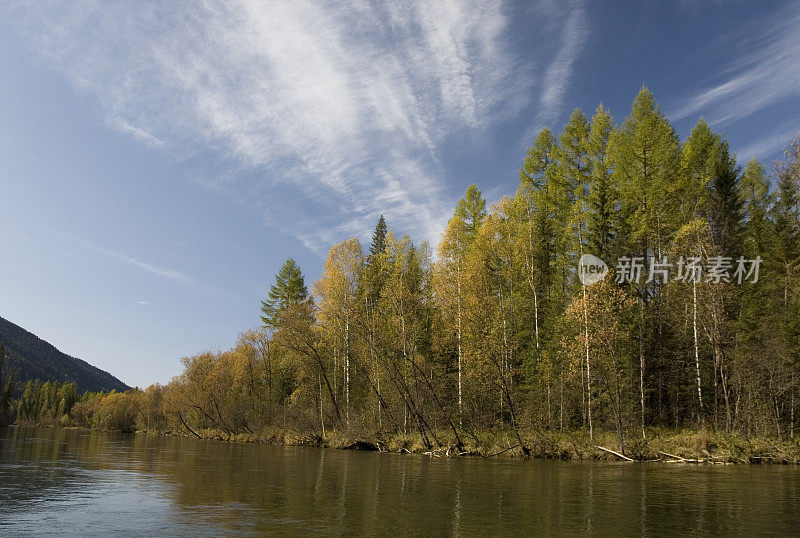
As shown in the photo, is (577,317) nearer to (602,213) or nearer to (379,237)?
(602,213)

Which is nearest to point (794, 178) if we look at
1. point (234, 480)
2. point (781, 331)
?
point (781, 331)

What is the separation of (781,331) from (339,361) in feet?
101

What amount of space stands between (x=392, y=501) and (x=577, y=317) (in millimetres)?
18889

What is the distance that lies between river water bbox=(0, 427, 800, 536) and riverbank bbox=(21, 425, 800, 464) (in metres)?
5.02

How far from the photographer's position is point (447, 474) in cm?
1884

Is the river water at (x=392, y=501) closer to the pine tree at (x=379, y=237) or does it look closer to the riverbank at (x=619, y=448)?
the riverbank at (x=619, y=448)

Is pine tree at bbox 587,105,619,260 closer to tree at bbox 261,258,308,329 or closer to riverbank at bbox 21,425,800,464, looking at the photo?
riverbank at bbox 21,425,800,464

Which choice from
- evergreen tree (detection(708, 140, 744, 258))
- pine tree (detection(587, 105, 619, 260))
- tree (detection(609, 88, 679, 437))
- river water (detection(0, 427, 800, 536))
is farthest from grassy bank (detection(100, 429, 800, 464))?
evergreen tree (detection(708, 140, 744, 258))

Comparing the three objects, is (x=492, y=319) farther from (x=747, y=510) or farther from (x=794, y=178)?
(x=794, y=178)

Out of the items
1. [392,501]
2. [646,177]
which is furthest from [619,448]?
[646,177]

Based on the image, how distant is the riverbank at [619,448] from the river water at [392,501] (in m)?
5.02

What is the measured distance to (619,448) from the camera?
26.2 m

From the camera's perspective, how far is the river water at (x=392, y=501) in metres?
8.98

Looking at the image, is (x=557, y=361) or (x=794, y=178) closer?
(x=557, y=361)
